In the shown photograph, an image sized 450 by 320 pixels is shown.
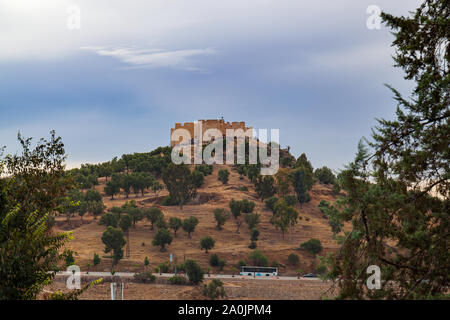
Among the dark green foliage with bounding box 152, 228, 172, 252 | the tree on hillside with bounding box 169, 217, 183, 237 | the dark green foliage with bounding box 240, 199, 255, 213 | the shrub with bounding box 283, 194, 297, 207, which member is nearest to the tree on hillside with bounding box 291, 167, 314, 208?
the shrub with bounding box 283, 194, 297, 207

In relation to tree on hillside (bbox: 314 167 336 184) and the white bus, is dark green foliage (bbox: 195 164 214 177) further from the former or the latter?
the white bus

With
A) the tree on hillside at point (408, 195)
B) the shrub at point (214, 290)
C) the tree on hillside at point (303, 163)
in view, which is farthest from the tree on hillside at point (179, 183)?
the tree on hillside at point (408, 195)

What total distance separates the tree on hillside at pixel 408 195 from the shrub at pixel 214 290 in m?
45.5

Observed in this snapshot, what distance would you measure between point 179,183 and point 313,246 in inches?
1278

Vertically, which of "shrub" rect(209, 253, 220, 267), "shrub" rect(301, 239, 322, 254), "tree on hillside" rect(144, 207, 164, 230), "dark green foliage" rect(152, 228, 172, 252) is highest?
"tree on hillside" rect(144, 207, 164, 230)

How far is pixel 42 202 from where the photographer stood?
1405 cm

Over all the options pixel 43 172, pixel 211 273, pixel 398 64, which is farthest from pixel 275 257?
pixel 398 64

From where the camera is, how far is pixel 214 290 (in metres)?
54.1

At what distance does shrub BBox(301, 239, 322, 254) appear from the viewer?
7419 centimetres

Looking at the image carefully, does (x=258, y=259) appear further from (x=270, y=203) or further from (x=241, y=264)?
(x=270, y=203)

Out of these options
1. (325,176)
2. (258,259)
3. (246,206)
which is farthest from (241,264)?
(325,176)

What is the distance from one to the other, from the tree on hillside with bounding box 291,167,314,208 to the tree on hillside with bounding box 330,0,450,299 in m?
91.0

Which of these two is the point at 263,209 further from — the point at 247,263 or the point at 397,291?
the point at 397,291
